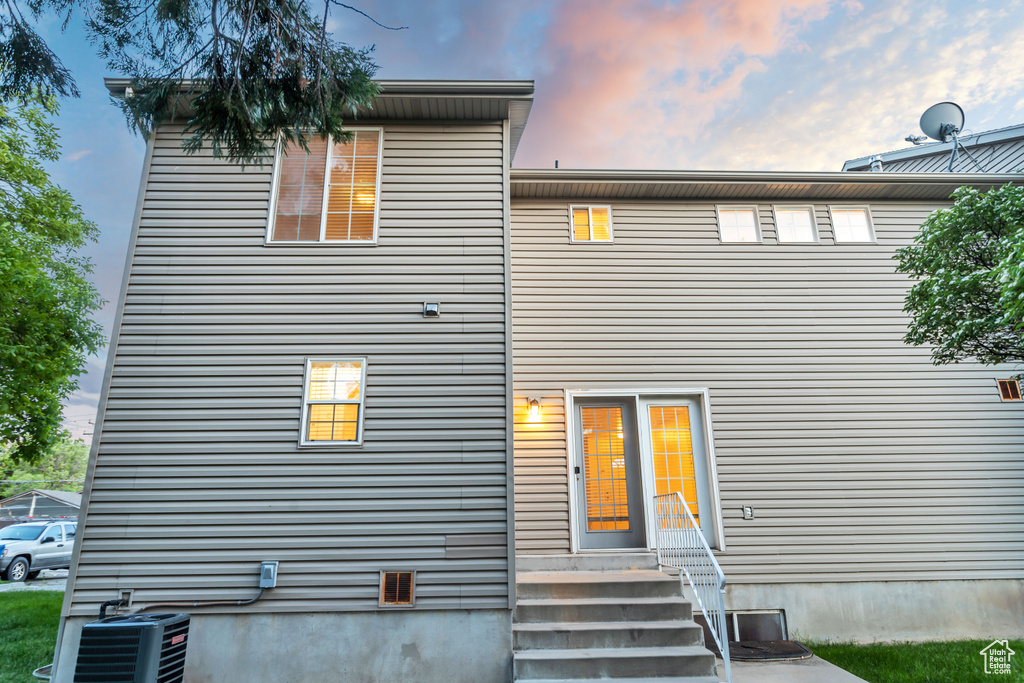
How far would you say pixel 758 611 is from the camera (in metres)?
5.93

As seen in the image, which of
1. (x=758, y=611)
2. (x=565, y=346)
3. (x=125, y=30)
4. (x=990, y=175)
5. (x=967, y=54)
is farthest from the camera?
(x=967, y=54)

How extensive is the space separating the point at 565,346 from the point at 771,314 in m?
2.79

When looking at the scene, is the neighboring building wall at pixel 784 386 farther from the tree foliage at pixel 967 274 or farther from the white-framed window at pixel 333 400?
the white-framed window at pixel 333 400

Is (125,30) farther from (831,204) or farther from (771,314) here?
(831,204)

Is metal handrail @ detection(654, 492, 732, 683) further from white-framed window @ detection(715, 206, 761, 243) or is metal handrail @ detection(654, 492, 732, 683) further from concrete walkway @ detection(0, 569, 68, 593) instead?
concrete walkway @ detection(0, 569, 68, 593)

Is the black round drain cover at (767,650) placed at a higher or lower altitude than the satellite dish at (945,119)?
lower

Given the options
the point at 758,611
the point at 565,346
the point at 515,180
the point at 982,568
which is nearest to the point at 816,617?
the point at 758,611

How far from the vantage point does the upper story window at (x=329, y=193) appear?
18.5 ft

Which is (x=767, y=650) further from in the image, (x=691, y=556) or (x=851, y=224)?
(x=851, y=224)

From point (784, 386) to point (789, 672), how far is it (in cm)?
319

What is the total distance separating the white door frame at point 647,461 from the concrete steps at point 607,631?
0.76 m

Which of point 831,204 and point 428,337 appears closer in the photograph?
point 428,337

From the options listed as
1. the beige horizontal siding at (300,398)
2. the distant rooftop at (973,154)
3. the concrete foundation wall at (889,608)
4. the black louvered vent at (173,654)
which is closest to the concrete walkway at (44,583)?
the beige horizontal siding at (300,398)

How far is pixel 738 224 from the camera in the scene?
23.5ft
